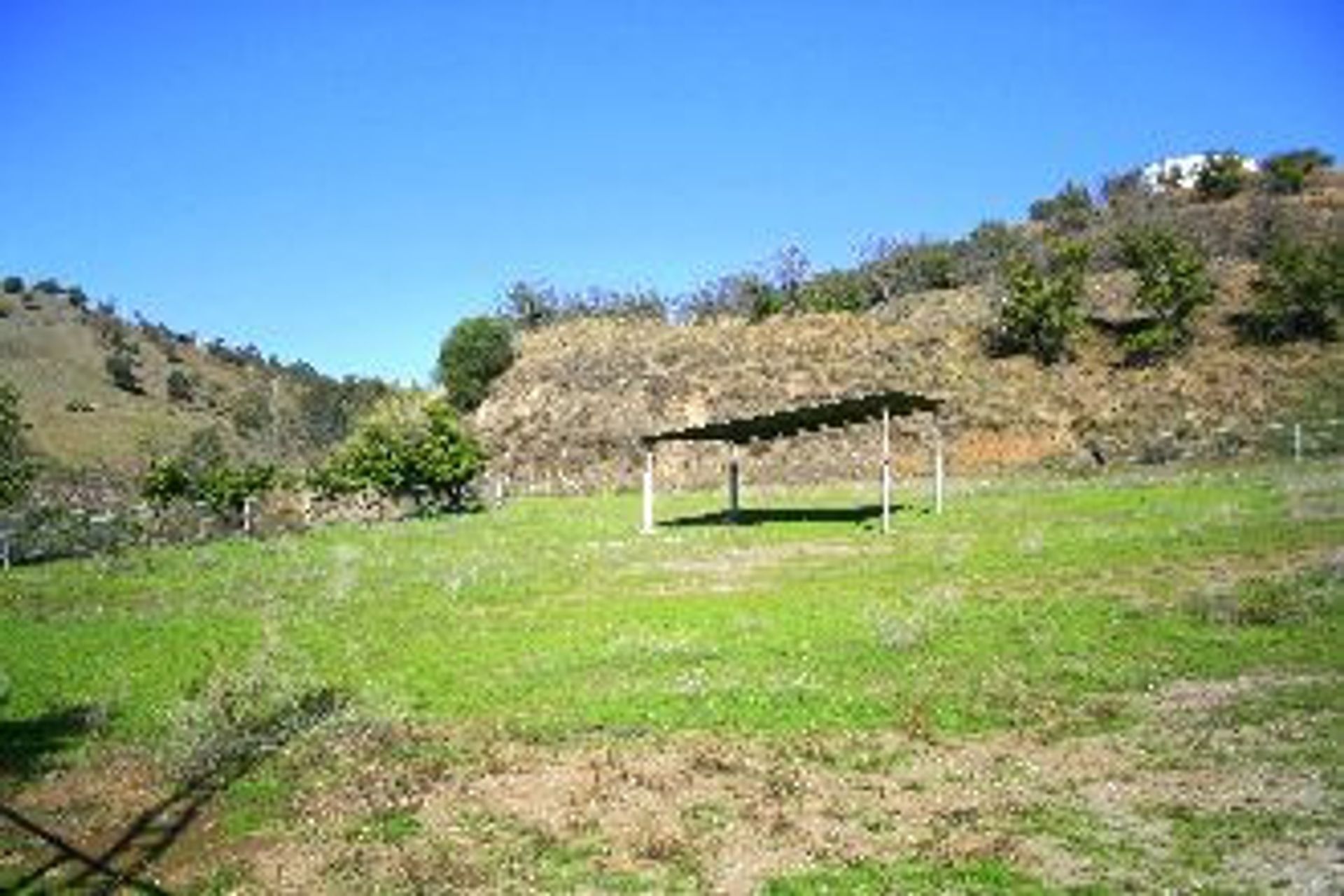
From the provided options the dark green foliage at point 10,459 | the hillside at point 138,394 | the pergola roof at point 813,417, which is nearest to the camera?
the pergola roof at point 813,417

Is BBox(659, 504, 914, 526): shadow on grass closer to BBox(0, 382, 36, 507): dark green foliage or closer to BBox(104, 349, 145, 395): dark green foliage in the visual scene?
BBox(0, 382, 36, 507): dark green foliage

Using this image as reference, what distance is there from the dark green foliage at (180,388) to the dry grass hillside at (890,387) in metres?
46.9

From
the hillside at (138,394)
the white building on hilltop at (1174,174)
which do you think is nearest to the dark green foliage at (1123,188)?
the white building on hilltop at (1174,174)

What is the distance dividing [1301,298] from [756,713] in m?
56.2

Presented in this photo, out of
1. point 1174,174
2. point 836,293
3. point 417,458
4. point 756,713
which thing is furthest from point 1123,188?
point 756,713

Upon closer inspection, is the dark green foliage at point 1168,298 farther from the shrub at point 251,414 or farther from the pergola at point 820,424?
the shrub at point 251,414

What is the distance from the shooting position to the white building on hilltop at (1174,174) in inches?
4193

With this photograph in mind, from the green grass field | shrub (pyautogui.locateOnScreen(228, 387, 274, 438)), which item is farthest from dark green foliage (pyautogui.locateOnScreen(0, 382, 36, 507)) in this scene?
shrub (pyautogui.locateOnScreen(228, 387, 274, 438))

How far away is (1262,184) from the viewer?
3780 inches

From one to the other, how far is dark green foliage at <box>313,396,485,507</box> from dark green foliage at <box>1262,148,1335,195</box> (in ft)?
204

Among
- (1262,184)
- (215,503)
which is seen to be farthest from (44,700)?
(1262,184)

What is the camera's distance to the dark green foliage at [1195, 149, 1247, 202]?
9706 centimetres

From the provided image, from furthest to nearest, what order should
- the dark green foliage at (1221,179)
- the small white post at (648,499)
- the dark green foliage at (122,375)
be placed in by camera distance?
the dark green foliage at (122,375)
the dark green foliage at (1221,179)
the small white post at (648,499)

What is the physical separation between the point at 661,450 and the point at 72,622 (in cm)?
4924
